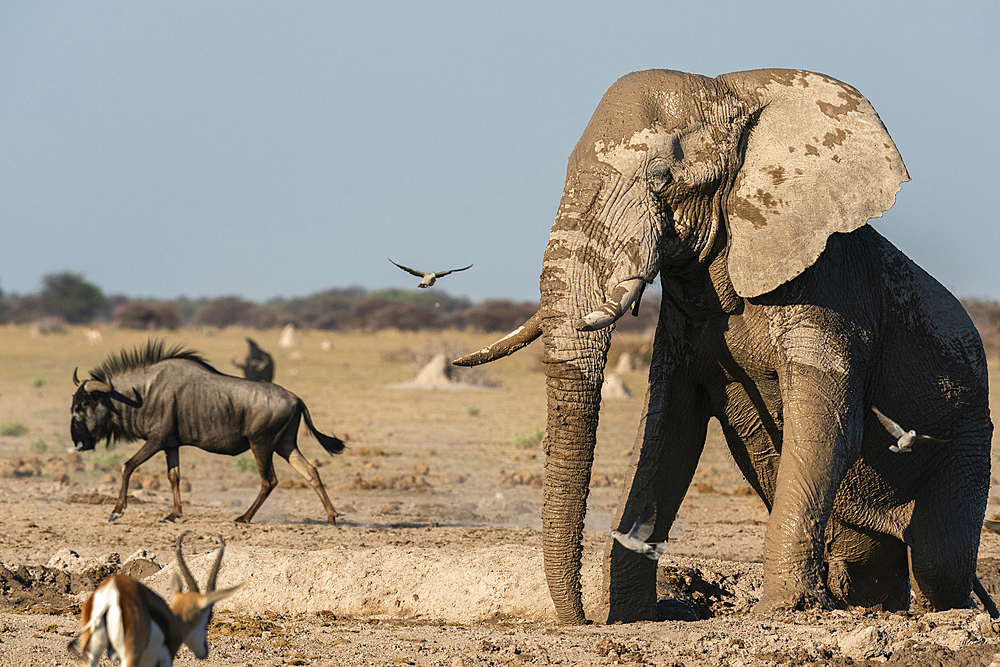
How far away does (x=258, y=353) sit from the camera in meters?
18.9

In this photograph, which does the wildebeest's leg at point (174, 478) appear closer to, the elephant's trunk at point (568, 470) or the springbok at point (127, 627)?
the elephant's trunk at point (568, 470)

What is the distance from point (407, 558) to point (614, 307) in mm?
2998

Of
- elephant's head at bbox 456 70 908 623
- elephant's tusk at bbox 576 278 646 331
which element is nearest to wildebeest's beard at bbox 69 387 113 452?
elephant's head at bbox 456 70 908 623

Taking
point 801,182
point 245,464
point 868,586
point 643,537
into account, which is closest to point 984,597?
point 868,586

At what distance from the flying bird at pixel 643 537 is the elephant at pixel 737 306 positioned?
0.18ft

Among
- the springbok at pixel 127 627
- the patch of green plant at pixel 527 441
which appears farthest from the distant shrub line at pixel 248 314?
the springbok at pixel 127 627

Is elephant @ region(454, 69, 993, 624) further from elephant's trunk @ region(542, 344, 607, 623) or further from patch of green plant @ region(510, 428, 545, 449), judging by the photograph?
patch of green plant @ region(510, 428, 545, 449)

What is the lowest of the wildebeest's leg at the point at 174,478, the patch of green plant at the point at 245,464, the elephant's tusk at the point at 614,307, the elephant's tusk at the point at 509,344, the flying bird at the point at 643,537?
the patch of green plant at the point at 245,464

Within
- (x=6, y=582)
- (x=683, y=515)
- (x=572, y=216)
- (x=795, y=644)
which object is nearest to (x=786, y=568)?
(x=795, y=644)

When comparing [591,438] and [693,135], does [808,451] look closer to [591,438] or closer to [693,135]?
[591,438]

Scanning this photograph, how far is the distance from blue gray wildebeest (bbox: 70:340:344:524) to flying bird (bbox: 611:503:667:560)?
4913 mm

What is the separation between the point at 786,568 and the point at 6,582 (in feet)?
15.4

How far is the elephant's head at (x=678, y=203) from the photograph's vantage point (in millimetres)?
5148

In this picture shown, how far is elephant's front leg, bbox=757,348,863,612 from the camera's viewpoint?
541 centimetres
